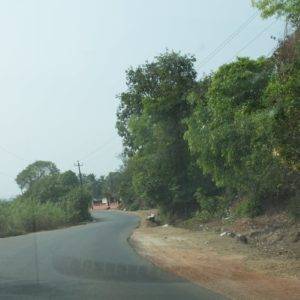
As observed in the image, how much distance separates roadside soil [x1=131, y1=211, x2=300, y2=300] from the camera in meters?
12.2

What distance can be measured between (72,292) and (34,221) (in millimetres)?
44680

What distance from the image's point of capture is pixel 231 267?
16.1 metres

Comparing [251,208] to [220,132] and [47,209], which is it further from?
[47,209]

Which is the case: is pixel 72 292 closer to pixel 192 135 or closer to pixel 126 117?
pixel 192 135

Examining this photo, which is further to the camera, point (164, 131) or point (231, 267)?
point (164, 131)

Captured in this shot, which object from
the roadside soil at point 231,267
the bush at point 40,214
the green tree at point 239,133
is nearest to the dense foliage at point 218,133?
the green tree at point 239,133

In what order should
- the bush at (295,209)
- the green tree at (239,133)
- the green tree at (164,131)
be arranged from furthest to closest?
the green tree at (164,131) → the green tree at (239,133) → the bush at (295,209)

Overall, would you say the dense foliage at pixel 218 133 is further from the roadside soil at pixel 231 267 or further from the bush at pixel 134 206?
the bush at pixel 134 206

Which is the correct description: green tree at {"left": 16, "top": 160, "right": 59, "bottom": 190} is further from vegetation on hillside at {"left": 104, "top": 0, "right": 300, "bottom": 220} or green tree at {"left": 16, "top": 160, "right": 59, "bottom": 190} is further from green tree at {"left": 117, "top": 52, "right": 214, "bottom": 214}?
green tree at {"left": 117, "top": 52, "right": 214, "bottom": 214}

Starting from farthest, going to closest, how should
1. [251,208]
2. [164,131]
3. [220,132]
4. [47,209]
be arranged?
1. [47,209]
2. [164,131]
3. [251,208]
4. [220,132]

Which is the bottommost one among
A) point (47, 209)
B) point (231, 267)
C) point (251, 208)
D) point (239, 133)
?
point (231, 267)

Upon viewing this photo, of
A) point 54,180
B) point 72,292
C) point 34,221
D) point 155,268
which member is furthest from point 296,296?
point 54,180

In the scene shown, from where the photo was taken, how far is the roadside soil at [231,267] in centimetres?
1218

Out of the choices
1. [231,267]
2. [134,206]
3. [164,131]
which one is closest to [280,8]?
[231,267]
